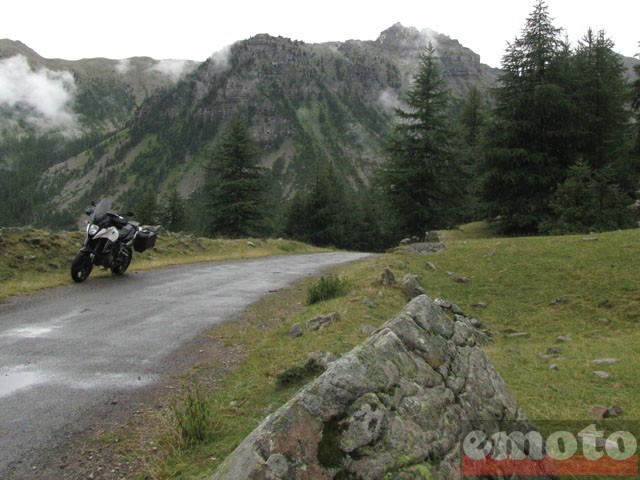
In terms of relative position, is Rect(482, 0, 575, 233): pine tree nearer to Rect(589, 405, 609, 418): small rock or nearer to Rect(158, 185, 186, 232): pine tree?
Rect(589, 405, 609, 418): small rock

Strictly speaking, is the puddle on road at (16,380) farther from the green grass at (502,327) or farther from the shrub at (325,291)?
the shrub at (325,291)

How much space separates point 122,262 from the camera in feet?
44.9

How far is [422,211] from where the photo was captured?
25453mm

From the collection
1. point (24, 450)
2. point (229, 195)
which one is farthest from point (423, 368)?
point (229, 195)

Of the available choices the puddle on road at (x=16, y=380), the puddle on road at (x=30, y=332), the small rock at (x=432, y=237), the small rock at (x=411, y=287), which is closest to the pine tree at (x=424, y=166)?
the small rock at (x=432, y=237)

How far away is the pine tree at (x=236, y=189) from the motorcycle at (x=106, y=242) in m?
23.2

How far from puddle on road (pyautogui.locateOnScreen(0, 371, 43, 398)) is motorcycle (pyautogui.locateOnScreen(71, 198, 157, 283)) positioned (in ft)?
23.3

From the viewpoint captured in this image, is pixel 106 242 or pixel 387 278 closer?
pixel 387 278

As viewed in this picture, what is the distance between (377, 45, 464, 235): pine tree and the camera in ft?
84.3

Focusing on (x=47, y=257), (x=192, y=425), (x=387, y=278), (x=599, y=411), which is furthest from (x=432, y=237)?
(x=192, y=425)

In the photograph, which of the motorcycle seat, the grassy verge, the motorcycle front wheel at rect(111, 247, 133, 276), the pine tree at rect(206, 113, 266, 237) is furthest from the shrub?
the pine tree at rect(206, 113, 266, 237)

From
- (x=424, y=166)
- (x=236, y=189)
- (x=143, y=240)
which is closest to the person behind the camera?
(x=143, y=240)

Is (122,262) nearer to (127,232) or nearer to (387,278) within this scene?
(127,232)

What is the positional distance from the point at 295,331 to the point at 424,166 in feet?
64.1
